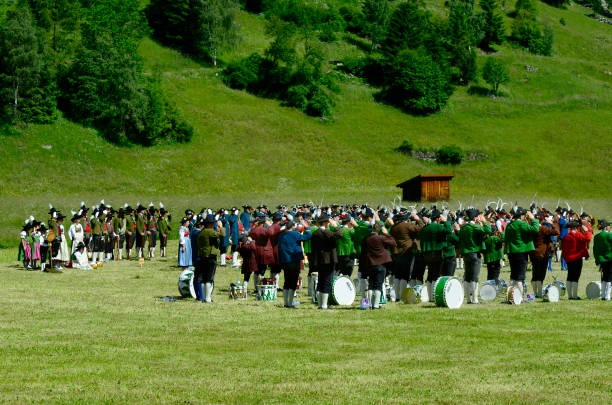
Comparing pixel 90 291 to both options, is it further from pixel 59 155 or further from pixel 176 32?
Answer: pixel 176 32

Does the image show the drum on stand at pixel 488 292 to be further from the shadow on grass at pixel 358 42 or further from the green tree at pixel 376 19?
the green tree at pixel 376 19

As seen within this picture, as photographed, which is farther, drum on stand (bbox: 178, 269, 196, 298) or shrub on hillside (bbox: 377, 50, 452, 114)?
shrub on hillside (bbox: 377, 50, 452, 114)

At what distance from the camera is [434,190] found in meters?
67.2

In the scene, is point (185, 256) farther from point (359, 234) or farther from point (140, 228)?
point (359, 234)

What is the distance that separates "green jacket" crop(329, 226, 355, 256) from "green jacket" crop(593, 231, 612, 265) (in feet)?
24.4

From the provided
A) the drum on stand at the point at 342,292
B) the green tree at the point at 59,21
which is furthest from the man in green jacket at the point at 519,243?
the green tree at the point at 59,21

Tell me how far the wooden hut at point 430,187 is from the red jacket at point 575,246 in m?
44.1

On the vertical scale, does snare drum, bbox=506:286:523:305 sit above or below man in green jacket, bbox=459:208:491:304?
below

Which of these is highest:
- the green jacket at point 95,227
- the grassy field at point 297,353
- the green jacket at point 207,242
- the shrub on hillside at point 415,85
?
the shrub on hillside at point 415,85

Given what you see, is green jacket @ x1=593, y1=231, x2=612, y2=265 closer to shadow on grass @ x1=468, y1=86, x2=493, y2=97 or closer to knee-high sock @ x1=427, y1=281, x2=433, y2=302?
knee-high sock @ x1=427, y1=281, x2=433, y2=302

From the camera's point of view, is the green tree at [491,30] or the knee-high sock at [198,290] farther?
the green tree at [491,30]

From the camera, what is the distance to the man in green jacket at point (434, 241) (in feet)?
69.9

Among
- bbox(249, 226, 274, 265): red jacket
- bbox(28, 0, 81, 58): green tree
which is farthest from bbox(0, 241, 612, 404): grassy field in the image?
bbox(28, 0, 81, 58): green tree

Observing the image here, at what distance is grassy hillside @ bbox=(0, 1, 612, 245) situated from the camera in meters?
70.9
